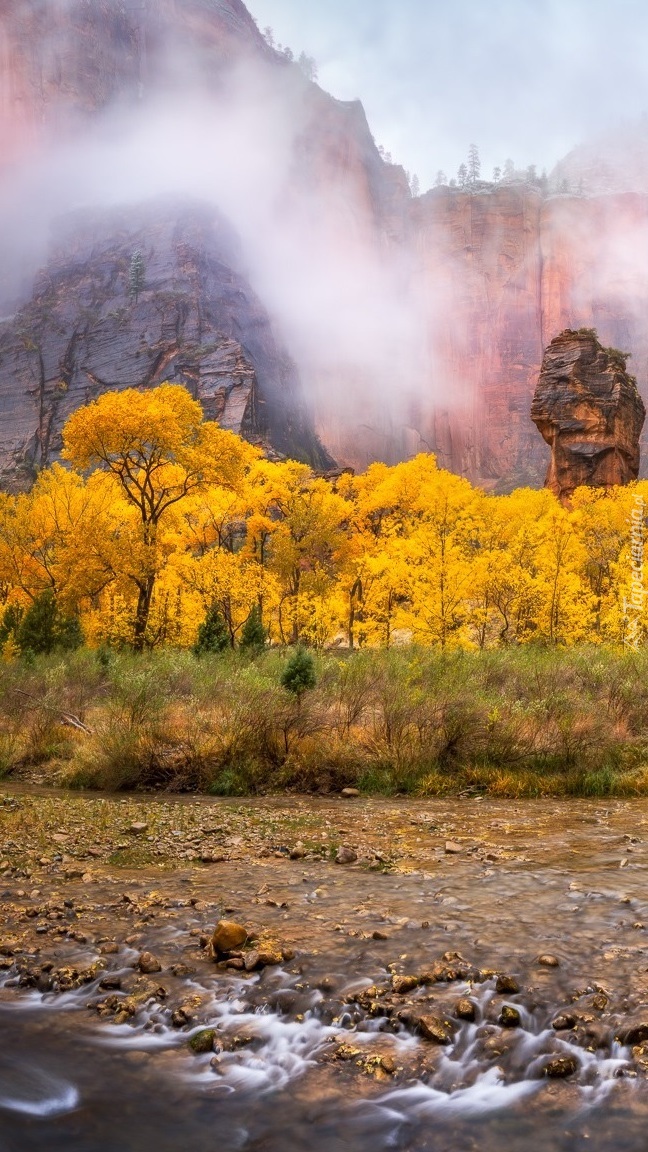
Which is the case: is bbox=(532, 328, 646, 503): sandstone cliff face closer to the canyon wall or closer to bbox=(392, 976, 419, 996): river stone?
the canyon wall

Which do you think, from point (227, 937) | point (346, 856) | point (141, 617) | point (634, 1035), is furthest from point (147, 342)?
point (634, 1035)

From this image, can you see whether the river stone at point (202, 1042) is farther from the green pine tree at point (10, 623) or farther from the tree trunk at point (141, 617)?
the green pine tree at point (10, 623)

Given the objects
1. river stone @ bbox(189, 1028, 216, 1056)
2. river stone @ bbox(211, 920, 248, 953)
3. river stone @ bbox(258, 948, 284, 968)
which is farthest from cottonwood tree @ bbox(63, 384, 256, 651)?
river stone @ bbox(189, 1028, 216, 1056)

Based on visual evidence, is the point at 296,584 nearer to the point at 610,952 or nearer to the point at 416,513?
the point at 416,513

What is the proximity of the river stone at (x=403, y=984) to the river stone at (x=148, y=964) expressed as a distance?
1.36m

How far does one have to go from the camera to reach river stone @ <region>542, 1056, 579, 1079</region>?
10.3 ft

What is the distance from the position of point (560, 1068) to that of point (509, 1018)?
38cm

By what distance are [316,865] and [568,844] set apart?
2.45 metres

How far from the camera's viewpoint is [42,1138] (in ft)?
9.26

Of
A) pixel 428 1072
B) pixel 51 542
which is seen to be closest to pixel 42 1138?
pixel 428 1072

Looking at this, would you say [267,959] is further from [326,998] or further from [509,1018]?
[509,1018]

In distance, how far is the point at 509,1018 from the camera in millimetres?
3492

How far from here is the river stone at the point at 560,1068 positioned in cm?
313

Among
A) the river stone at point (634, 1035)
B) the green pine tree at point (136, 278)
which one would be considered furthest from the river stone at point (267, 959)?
the green pine tree at point (136, 278)
